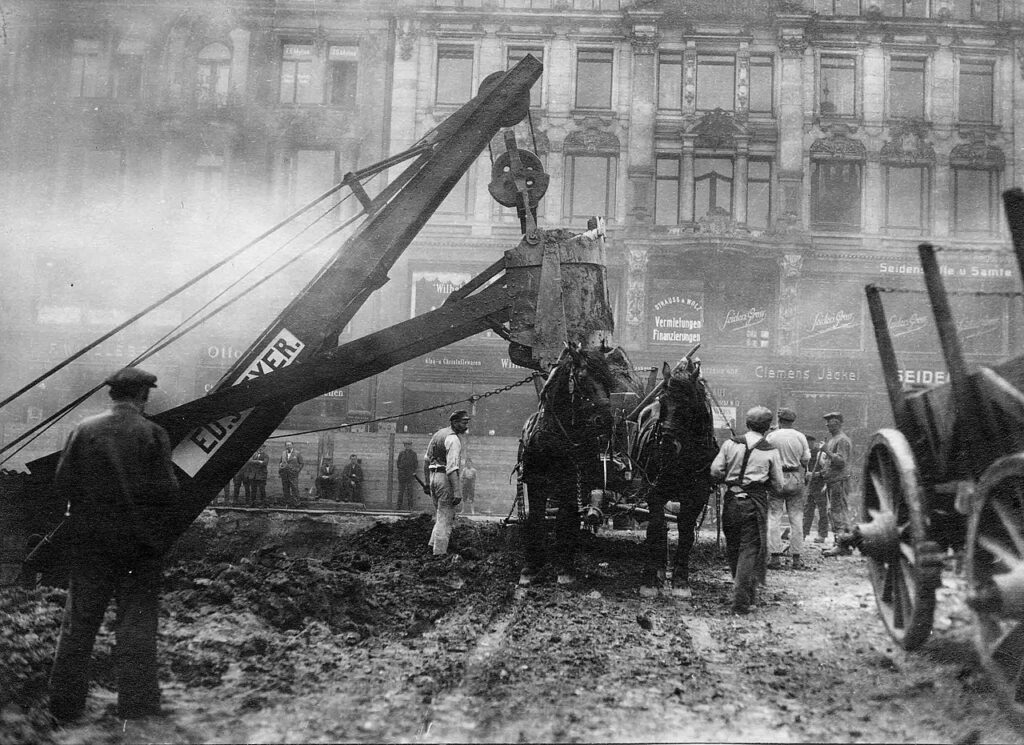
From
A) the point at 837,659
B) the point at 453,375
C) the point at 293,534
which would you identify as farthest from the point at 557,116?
the point at 837,659

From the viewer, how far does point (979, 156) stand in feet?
69.6

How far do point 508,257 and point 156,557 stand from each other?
411 cm

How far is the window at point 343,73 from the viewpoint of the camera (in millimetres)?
23750

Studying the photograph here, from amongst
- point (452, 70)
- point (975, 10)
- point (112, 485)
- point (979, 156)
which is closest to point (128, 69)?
point (452, 70)

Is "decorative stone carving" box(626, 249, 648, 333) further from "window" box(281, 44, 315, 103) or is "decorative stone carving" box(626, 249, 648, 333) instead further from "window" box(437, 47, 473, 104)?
"window" box(281, 44, 315, 103)

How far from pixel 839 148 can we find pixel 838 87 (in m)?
1.76

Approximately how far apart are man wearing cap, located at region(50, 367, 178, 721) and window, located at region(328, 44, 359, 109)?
71.7 ft

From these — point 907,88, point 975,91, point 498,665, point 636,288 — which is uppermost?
point 907,88

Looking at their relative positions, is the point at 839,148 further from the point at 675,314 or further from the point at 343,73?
the point at 343,73

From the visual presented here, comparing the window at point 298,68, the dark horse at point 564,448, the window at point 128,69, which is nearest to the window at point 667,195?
the window at point 298,68

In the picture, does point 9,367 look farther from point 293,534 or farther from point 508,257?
point 508,257

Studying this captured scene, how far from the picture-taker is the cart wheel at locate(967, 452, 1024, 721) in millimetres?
3027

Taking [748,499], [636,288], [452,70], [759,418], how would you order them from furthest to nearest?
[636,288]
[452,70]
[759,418]
[748,499]

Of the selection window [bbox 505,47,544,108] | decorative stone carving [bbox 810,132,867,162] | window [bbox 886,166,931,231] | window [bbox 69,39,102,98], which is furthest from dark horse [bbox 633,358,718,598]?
window [bbox 69,39,102,98]
